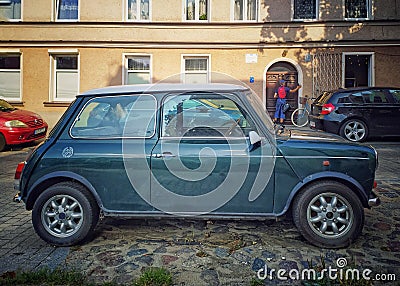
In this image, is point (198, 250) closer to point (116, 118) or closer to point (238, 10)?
point (116, 118)

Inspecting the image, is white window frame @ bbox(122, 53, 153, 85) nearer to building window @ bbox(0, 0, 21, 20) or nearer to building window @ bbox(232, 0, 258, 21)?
building window @ bbox(232, 0, 258, 21)

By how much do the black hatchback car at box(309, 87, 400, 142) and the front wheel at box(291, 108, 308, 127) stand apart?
341 centimetres

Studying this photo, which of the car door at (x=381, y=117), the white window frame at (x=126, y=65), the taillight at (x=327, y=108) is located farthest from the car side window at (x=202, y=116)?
the white window frame at (x=126, y=65)

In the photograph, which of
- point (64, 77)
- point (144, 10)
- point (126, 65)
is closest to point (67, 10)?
point (64, 77)

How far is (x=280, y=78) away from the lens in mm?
16766

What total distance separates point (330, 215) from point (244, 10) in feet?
48.3

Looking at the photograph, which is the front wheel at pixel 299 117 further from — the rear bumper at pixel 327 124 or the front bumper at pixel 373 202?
the front bumper at pixel 373 202

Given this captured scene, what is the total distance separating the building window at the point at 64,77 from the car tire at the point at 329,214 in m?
15.1

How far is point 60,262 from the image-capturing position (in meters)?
3.89

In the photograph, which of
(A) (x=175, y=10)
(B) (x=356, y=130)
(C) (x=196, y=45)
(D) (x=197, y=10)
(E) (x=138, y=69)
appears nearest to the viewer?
(B) (x=356, y=130)

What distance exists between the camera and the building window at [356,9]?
665 inches

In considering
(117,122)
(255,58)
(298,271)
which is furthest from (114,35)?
(298,271)

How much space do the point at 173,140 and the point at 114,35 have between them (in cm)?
1392

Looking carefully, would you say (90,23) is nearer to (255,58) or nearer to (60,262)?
(255,58)
